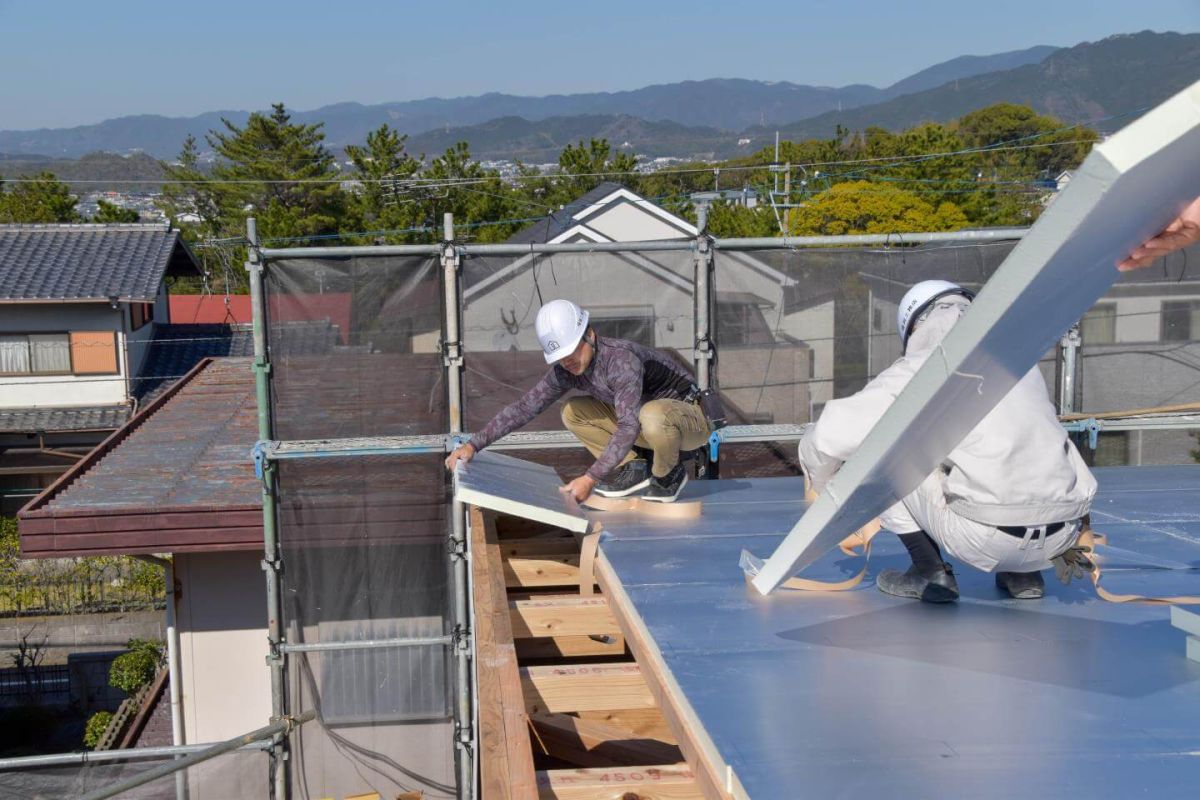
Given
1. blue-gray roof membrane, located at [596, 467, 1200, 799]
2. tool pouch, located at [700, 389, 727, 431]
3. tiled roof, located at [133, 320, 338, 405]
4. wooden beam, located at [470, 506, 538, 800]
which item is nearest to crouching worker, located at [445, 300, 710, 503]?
tool pouch, located at [700, 389, 727, 431]

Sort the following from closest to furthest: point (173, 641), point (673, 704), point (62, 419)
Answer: point (673, 704) < point (173, 641) < point (62, 419)

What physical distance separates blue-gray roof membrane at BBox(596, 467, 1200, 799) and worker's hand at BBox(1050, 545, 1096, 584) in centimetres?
12

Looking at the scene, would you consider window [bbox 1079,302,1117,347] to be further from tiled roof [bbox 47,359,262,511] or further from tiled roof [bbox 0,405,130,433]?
tiled roof [bbox 0,405,130,433]

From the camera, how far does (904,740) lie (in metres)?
2.72

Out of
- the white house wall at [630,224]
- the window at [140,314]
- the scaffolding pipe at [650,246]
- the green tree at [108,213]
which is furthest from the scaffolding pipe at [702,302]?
the green tree at [108,213]

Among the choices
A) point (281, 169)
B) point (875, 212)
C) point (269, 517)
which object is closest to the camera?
point (269, 517)

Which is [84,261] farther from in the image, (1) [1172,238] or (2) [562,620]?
(1) [1172,238]

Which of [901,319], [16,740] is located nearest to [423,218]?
[16,740]

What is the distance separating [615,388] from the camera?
17.9ft

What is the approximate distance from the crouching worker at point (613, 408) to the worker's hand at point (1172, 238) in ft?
9.90

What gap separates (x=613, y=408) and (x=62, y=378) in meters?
21.3

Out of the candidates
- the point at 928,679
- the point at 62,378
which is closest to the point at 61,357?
→ the point at 62,378

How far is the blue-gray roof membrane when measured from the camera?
2.56 metres

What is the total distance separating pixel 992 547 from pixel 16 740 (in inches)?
576
